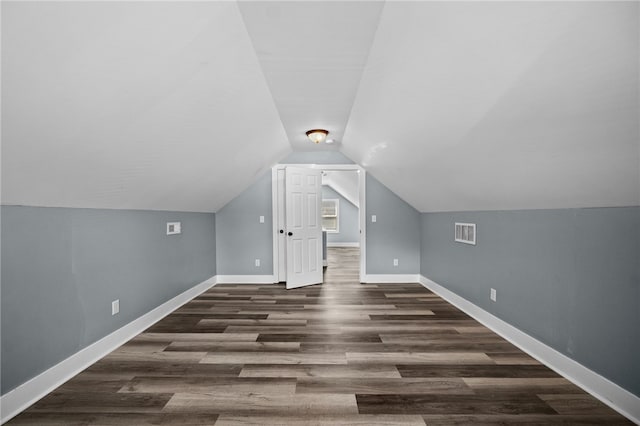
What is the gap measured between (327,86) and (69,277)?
2.50m

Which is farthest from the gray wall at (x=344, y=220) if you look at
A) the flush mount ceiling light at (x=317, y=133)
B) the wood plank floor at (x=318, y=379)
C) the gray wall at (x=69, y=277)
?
the gray wall at (x=69, y=277)

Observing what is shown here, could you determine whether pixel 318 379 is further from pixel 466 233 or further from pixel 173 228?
pixel 173 228

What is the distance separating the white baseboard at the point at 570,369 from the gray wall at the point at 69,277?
3664 millimetres

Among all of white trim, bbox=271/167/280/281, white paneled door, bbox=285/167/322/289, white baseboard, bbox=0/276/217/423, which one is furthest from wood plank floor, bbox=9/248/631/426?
white trim, bbox=271/167/280/281

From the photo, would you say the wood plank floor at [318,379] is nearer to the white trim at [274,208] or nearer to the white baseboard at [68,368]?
the white baseboard at [68,368]

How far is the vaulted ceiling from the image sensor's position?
1.24m

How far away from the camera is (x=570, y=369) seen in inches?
84.5

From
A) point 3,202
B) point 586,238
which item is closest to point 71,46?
point 3,202

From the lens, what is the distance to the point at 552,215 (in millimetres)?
2367

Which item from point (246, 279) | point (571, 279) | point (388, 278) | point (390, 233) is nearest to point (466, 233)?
point (571, 279)

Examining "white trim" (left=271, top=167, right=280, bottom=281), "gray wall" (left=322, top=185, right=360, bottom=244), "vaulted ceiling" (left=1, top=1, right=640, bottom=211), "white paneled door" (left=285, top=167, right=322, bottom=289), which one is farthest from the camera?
"gray wall" (left=322, top=185, right=360, bottom=244)

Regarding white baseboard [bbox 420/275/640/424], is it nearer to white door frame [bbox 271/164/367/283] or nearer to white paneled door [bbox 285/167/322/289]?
white door frame [bbox 271/164/367/283]

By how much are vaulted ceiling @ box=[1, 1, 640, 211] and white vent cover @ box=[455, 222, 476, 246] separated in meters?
0.85

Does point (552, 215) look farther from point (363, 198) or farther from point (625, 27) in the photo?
point (363, 198)
